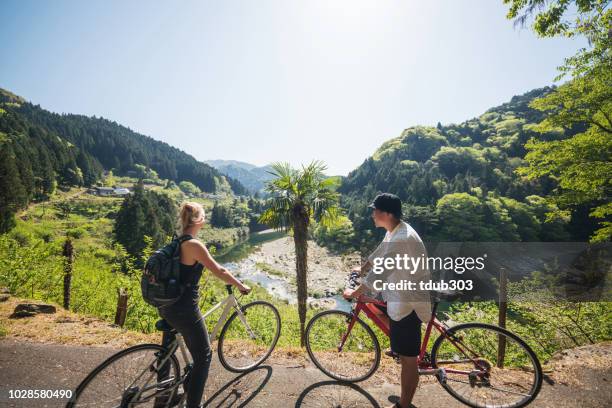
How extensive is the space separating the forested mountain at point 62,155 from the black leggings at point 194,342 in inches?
872

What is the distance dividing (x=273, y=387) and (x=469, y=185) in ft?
266

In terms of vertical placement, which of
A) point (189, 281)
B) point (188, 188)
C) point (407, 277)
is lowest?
point (189, 281)

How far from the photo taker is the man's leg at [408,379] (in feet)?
9.74

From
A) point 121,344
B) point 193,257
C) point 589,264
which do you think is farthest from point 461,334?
point 589,264

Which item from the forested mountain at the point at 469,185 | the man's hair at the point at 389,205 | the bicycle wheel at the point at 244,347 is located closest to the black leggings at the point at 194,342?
the bicycle wheel at the point at 244,347

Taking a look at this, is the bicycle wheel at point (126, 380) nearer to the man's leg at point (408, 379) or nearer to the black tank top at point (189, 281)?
the black tank top at point (189, 281)

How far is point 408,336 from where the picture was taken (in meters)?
2.98

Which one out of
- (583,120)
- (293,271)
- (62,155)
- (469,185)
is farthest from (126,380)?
(62,155)

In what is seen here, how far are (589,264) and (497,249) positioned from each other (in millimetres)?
45279

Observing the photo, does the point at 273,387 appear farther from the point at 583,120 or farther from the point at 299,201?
the point at 583,120

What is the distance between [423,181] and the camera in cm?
7162

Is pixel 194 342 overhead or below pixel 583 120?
below

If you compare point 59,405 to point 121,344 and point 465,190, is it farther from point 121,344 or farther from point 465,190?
point 465,190

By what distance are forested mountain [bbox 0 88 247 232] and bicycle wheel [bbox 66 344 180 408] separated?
71.8ft
